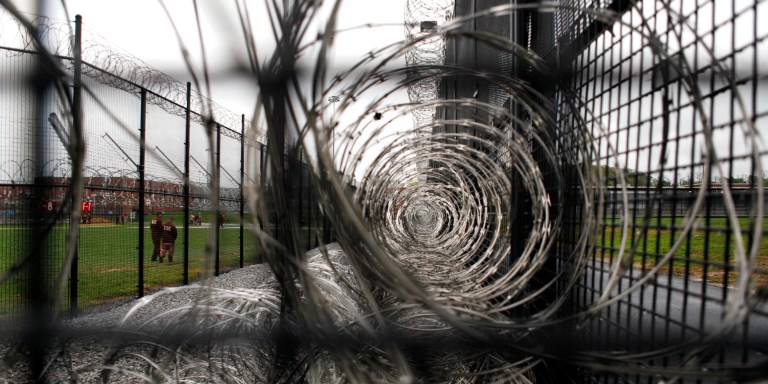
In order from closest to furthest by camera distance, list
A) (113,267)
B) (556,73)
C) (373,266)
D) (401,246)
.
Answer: (373,266), (556,73), (401,246), (113,267)

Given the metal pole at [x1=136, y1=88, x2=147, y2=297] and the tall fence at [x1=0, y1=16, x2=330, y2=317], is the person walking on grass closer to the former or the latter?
the tall fence at [x1=0, y1=16, x2=330, y2=317]

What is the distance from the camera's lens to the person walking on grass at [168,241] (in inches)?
342

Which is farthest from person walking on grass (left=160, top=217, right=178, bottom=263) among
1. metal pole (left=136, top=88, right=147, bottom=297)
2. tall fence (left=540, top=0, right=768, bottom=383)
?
tall fence (left=540, top=0, right=768, bottom=383)

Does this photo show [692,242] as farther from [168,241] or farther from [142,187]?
[168,241]

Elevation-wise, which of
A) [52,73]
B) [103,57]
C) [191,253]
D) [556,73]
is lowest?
[191,253]

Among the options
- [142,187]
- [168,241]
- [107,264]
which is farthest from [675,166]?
[168,241]

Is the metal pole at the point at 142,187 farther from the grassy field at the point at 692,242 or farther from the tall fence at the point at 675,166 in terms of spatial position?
the grassy field at the point at 692,242

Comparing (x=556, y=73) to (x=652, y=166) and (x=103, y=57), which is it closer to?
(x=652, y=166)

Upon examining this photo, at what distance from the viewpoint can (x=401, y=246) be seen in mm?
3504

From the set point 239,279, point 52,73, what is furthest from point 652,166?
point 239,279

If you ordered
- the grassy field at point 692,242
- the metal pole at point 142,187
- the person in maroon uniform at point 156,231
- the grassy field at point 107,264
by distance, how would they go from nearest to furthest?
the grassy field at point 692,242 < the metal pole at point 142,187 < the grassy field at point 107,264 < the person in maroon uniform at point 156,231

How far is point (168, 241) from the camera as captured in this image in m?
8.81

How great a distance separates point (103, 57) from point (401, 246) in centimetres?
335

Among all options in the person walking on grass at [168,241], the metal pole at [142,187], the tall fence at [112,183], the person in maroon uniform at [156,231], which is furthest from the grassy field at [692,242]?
the person in maroon uniform at [156,231]
